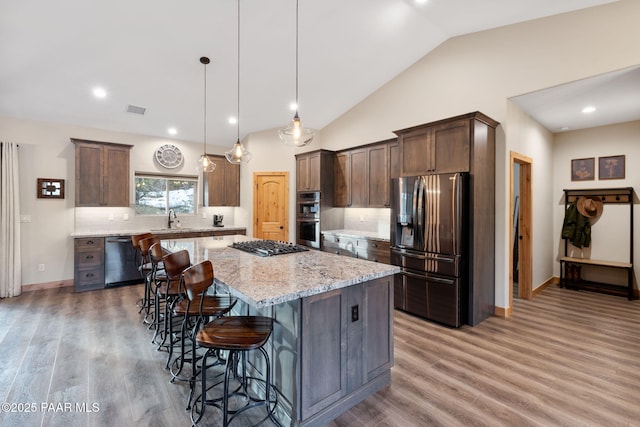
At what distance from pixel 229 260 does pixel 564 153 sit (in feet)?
19.8

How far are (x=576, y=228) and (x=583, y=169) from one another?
1022 millimetres

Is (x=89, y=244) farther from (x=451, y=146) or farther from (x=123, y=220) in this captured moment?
(x=451, y=146)

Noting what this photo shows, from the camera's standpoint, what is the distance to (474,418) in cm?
200

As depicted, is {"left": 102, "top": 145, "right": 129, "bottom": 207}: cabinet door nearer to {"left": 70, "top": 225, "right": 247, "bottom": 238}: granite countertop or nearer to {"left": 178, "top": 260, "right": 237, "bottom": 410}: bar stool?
{"left": 70, "top": 225, "right": 247, "bottom": 238}: granite countertop

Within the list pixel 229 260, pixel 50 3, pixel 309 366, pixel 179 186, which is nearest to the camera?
pixel 309 366

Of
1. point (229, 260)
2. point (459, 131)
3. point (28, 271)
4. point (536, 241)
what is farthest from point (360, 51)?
point (28, 271)

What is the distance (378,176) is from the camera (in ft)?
16.3

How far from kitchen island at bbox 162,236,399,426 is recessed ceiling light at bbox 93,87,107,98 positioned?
12.1 ft

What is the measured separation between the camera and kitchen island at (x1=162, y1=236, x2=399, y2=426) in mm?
1798

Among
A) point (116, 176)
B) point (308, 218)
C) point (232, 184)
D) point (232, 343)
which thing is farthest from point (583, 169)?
point (116, 176)

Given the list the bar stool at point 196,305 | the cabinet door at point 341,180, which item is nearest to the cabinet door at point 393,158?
the cabinet door at point 341,180

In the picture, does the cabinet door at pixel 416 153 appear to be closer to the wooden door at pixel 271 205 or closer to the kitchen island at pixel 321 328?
the kitchen island at pixel 321 328

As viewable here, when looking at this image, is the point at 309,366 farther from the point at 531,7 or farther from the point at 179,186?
the point at 179,186

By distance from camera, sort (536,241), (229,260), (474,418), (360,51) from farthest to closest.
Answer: (536,241) < (360,51) < (229,260) < (474,418)
